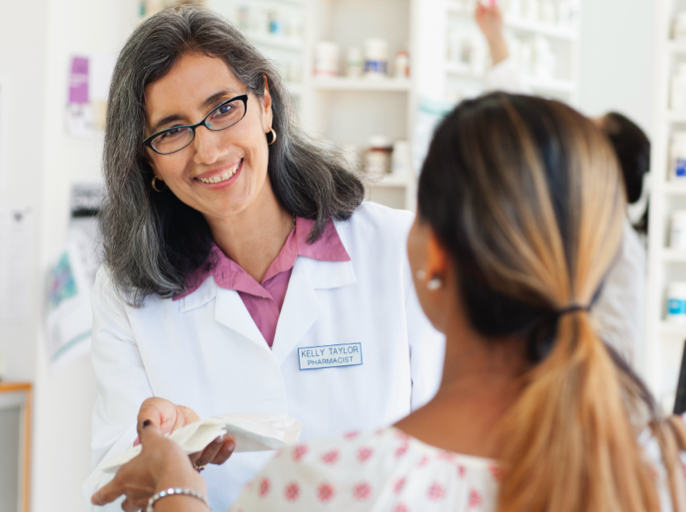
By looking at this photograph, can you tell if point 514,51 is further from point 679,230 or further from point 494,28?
point 679,230

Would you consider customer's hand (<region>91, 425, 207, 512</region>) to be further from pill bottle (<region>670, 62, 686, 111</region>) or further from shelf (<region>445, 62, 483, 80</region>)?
shelf (<region>445, 62, 483, 80</region>)

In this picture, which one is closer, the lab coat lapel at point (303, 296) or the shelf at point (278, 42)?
the lab coat lapel at point (303, 296)

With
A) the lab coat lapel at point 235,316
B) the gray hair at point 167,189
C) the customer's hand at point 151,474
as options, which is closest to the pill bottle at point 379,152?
the gray hair at point 167,189

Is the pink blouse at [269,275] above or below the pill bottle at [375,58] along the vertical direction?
below

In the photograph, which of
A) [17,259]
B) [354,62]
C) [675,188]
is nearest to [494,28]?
[354,62]

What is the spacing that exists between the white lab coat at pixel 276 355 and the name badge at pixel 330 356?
0.01 m

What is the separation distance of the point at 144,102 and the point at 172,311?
16.4 inches

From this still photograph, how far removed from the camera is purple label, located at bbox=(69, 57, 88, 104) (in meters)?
2.88

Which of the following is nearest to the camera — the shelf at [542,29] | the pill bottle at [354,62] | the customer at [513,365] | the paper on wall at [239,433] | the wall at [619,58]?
the customer at [513,365]

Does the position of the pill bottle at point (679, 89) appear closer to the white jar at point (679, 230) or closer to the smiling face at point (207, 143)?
the white jar at point (679, 230)

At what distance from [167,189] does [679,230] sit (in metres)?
2.32

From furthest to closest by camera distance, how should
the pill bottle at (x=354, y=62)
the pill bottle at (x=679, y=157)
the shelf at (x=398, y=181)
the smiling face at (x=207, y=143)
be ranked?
the pill bottle at (x=354, y=62)
the shelf at (x=398, y=181)
the pill bottle at (x=679, y=157)
the smiling face at (x=207, y=143)

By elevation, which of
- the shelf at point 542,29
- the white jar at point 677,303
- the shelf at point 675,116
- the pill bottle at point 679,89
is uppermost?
the shelf at point 542,29

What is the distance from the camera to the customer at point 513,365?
654 millimetres
